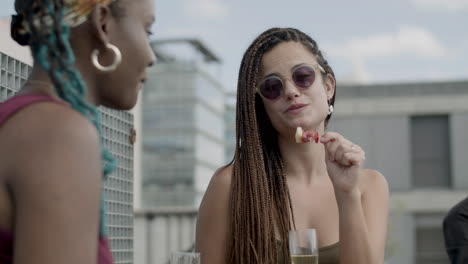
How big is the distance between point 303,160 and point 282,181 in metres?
0.14

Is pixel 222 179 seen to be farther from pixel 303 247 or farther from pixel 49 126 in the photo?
pixel 49 126

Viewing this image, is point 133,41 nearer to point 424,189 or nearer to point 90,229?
point 90,229

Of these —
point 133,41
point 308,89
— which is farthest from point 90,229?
point 308,89

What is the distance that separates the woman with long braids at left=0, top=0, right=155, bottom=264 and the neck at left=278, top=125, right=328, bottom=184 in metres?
1.72

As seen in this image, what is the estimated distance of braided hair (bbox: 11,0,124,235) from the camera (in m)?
1.35

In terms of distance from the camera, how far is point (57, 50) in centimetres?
135

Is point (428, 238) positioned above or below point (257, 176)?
below

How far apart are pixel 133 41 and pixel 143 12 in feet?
0.25

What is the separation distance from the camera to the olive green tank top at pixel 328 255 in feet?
9.54

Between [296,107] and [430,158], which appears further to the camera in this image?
[430,158]

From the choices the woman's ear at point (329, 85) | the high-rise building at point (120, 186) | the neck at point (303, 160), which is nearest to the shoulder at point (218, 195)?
the neck at point (303, 160)

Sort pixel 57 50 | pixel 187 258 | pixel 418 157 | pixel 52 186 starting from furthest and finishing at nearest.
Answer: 1. pixel 418 157
2. pixel 187 258
3. pixel 57 50
4. pixel 52 186

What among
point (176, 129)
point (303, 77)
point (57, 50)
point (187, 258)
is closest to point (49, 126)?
point (57, 50)

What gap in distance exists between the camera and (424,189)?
1073 inches
